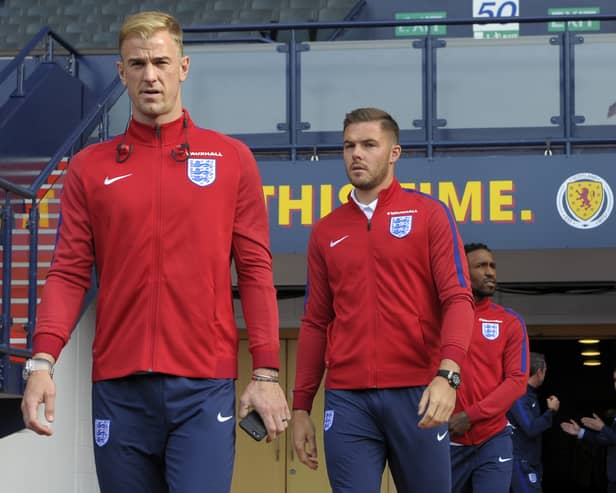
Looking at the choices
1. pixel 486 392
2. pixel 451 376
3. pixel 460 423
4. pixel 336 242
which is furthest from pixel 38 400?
pixel 486 392

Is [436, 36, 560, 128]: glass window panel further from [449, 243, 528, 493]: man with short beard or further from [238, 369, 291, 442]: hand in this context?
[238, 369, 291, 442]: hand

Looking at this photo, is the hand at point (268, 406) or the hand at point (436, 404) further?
the hand at point (436, 404)

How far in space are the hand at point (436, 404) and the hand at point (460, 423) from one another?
7.66ft

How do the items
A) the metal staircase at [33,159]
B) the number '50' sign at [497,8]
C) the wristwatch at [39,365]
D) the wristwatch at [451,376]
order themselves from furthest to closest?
the number '50' sign at [497,8]
the metal staircase at [33,159]
the wristwatch at [451,376]
the wristwatch at [39,365]

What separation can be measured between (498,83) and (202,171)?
7179mm

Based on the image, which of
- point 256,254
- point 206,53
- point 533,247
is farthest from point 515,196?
point 256,254

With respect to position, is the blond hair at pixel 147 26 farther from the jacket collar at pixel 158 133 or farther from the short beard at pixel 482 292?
the short beard at pixel 482 292

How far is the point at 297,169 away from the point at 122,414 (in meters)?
6.65

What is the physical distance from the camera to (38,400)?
10.6ft

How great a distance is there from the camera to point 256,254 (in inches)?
139

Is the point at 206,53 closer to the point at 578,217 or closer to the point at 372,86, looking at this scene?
the point at 372,86

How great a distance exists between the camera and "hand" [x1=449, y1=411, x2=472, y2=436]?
6.69 metres

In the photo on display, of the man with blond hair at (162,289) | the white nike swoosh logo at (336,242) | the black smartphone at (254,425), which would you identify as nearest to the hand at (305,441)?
the white nike swoosh logo at (336,242)

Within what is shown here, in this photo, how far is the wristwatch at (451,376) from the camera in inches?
174
